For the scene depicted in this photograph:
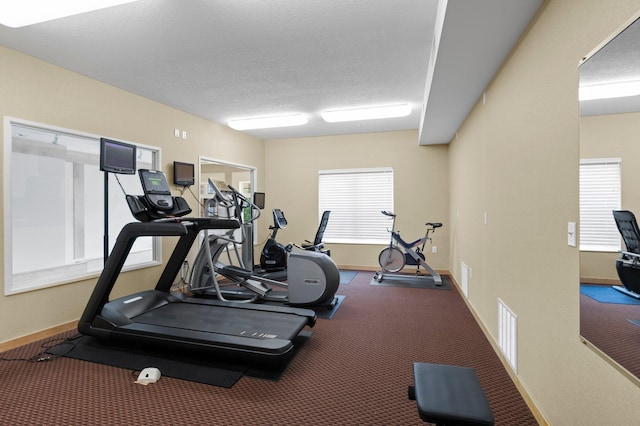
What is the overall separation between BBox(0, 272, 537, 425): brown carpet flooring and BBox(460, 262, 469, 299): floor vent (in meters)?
1.09

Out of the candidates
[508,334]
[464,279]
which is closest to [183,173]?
[464,279]

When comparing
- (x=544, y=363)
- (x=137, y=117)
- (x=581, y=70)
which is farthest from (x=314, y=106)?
(x=544, y=363)

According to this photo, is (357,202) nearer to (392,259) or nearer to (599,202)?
(392,259)

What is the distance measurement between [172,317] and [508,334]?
2.95m

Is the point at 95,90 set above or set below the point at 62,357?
above

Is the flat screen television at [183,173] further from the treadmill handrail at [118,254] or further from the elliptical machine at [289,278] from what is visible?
the treadmill handrail at [118,254]

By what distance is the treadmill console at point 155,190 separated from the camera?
2955mm

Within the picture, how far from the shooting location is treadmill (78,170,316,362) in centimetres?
251

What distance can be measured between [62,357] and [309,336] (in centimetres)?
212

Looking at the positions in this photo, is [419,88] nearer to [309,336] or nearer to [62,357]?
[309,336]

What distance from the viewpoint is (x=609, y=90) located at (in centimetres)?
122

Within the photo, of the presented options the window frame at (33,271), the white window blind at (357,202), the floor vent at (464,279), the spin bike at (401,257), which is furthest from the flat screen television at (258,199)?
the floor vent at (464,279)

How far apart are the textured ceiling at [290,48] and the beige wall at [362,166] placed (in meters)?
1.77

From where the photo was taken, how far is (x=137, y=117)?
4090 mm
